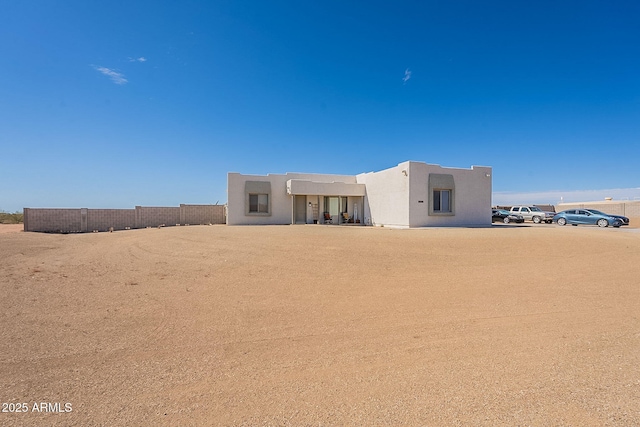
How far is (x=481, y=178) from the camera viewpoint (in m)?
21.5

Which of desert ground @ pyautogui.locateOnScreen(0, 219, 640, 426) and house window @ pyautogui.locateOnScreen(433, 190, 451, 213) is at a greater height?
house window @ pyautogui.locateOnScreen(433, 190, 451, 213)

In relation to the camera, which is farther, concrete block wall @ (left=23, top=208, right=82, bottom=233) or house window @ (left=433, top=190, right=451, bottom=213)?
concrete block wall @ (left=23, top=208, right=82, bottom=233)

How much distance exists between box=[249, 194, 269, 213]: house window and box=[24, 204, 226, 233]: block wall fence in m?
4.24

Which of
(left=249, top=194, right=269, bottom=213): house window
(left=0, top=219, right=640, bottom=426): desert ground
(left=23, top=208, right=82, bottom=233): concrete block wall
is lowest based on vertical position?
(left=0, top=219, right=640, bottom=426): desert ground

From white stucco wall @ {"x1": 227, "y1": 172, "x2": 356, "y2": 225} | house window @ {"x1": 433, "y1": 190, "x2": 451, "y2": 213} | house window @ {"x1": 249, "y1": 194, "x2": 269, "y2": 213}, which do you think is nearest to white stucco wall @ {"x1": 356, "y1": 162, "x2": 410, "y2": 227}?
house window @ {"x1": 433, "y1": 190, "x2": 451, "y2": 213}

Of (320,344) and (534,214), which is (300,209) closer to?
(534,214)

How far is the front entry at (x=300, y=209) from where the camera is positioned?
24.8 metres

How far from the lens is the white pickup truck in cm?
2842

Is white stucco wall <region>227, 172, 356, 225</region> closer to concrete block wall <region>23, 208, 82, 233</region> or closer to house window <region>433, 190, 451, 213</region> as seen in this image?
concrete block wall <region>23, 208, 82, 233</region>

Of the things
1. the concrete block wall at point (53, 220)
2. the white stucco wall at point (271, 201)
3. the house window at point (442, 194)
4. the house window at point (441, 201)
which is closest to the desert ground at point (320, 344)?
the house window at point (442, 194)

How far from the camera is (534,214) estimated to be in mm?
29219

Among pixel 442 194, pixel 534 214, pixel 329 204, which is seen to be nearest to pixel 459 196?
pixel 442 194

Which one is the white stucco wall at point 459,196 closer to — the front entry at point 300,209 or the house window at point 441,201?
the house window at point 441,201

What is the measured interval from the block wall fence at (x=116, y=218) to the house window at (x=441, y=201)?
53.4 feet
